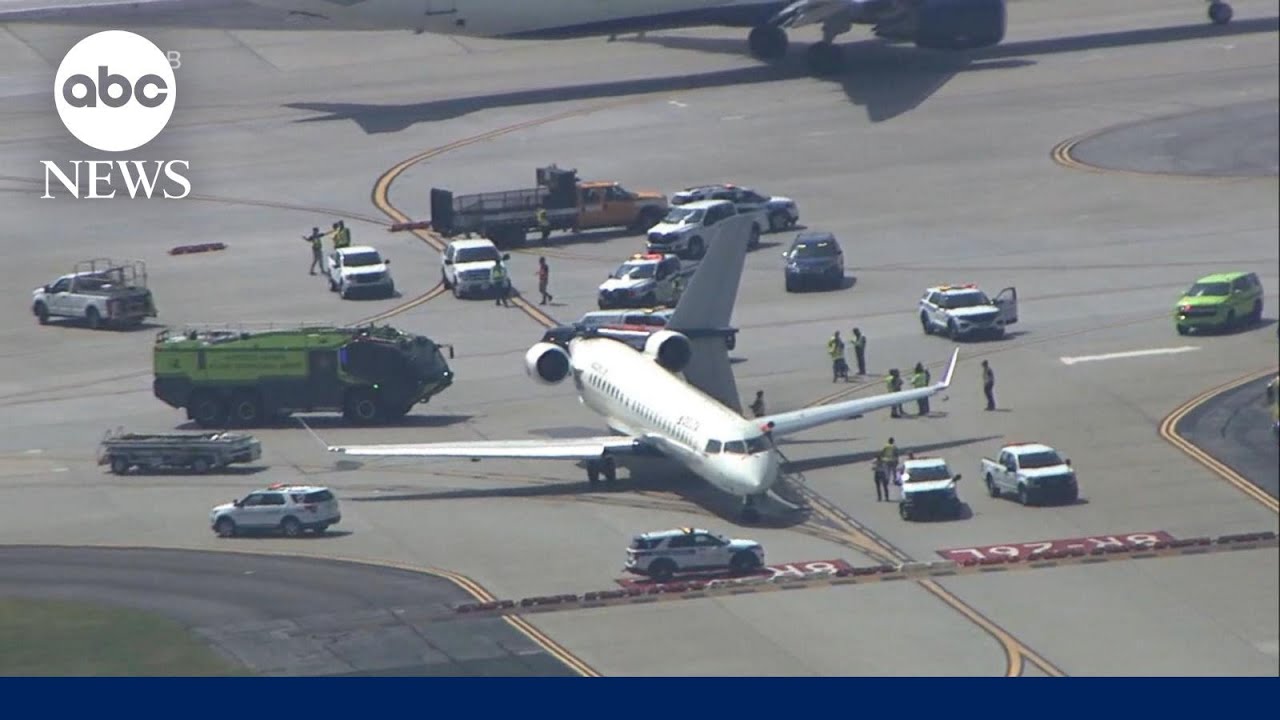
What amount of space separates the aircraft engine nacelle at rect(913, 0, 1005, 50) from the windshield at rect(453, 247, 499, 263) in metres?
28.4

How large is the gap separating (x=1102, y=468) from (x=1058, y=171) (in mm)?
29735

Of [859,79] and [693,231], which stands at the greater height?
[859,79]

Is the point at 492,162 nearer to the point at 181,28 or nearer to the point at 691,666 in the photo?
the point at 181,28

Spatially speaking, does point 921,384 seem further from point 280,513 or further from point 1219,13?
point 1219,13

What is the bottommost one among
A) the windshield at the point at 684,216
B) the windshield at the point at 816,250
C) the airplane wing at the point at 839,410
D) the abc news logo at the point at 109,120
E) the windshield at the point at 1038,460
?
the windshield at the point at 1038,460

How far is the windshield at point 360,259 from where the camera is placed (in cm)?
7500

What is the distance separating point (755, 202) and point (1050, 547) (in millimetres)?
38112

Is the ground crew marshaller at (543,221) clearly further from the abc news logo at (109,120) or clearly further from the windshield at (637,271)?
the abc news logo at (109,120)

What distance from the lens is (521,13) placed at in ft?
316

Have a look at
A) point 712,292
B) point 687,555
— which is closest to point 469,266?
point 712,292

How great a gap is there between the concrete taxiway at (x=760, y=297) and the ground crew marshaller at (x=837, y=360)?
0.39 m

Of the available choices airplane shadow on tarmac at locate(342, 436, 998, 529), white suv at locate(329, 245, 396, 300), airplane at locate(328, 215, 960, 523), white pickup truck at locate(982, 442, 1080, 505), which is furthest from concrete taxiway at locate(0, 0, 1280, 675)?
airplane at locate(328, 215, 960, 523)

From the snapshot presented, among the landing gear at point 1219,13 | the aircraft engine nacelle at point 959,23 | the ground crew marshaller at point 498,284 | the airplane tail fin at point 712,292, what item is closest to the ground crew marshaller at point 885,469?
the airplane tail fin at point 712,292

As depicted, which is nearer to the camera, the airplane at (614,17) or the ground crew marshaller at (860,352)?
the ground crew marshaller at (860,352)
